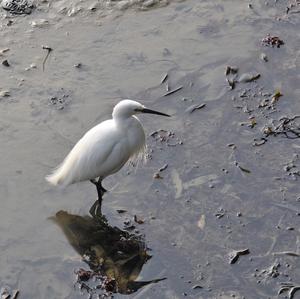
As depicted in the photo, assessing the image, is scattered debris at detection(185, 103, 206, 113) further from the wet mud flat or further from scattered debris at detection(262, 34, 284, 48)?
scattered debris at detection(262, 34, 284, 48)

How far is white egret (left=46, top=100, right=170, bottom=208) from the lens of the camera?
4805 mm

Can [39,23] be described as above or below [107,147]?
above

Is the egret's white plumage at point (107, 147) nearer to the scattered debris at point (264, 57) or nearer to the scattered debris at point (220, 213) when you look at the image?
the scattered debris at point (220, 213)

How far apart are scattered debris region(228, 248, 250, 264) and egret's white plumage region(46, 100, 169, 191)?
1.04 meters

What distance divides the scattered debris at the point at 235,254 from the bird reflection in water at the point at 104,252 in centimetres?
53

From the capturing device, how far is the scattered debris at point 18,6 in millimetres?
6797

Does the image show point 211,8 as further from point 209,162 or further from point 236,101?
point 209,162

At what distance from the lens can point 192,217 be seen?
486 centimetres

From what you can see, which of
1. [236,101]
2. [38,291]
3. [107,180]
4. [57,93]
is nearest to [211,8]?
[236,101]

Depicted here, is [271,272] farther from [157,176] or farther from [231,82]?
[231,82]

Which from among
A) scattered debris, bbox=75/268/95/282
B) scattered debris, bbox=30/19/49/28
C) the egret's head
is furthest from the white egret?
scattered debris, bbox=30/19/49/28

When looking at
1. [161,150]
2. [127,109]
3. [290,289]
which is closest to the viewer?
[290,289]

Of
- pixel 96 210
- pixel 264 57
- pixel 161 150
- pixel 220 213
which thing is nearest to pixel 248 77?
pixel 264 57

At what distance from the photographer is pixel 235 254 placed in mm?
4574
